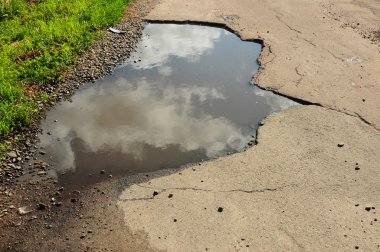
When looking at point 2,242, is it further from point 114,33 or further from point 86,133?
point 114,33

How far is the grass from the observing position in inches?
265

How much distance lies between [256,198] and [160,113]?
2.55 metres

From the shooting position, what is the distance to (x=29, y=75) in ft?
25.0

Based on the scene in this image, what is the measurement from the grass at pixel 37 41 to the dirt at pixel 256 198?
47cm

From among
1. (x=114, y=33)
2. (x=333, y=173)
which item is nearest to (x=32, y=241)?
(x=333, y=173)

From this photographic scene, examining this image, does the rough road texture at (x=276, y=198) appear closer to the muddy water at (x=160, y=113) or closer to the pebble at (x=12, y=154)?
the muddy water at (x=160, y=113)

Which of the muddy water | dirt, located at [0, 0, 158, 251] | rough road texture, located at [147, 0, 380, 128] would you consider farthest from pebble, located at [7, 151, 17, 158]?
rough road texture, located at [147, 0, 380, 128]

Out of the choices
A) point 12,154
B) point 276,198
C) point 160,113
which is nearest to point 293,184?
point 276,198

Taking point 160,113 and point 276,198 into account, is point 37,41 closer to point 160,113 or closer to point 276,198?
point 160,113

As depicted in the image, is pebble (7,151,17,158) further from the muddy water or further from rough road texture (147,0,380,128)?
rough road texture (147,0,380,128)

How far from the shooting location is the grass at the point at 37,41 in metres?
6.73

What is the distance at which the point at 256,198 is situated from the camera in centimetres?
489

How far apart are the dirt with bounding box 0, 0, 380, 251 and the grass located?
468mm

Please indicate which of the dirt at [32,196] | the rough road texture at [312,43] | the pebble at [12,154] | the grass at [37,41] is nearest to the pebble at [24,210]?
the dirt at [32,196]
